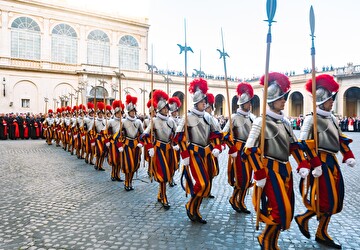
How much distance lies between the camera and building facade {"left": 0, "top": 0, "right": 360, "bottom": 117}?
31.3 m

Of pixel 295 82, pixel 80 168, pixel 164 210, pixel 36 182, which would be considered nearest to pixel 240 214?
pixel 164 210

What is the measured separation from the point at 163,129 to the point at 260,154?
124 inches

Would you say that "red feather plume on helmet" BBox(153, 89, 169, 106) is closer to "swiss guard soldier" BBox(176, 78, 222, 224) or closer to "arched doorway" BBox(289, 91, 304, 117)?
"swiss guard soldier" BBox(176, 78, 222, 224)

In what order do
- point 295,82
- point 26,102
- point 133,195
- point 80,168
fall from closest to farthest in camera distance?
point 133,195, point 80,168, point 26,102, point 295,82

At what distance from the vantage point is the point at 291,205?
3891 millimetres

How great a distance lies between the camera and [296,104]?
3975cm

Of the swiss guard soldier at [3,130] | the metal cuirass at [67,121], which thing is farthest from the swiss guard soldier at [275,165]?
the swiss guard soldier at [3,130]

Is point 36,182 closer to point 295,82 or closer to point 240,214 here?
point 240,214

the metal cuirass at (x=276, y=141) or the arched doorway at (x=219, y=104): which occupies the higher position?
the arched doorway at (x=219, y=104)

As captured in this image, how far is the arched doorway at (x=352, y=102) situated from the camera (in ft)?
114

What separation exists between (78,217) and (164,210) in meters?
1.55

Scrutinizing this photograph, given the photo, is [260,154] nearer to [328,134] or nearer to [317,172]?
[317,172]

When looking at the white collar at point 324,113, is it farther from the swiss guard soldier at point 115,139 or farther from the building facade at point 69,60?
the building facade at point 69,60

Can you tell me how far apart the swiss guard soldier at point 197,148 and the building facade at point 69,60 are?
23.8 metres
